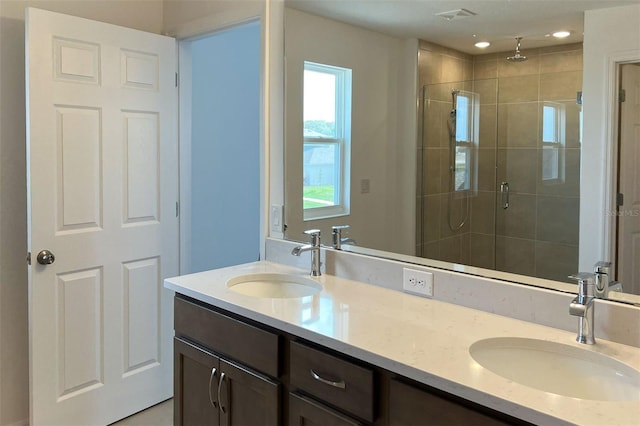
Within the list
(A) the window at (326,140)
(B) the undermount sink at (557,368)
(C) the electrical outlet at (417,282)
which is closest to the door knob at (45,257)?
(A) the window at (326,140)

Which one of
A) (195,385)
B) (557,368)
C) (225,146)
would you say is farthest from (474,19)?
(225,146)

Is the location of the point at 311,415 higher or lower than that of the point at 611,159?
lower

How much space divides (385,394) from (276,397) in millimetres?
444

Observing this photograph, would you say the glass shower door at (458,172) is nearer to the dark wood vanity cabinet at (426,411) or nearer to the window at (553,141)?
the window at (553,141)

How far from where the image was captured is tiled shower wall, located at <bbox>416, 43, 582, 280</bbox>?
5.45 feet

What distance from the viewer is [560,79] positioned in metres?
1.65

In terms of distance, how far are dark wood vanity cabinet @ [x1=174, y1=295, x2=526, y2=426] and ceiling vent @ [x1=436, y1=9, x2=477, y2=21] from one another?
1231 mm

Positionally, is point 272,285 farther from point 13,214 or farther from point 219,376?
point 13,214

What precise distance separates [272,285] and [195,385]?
51 cm

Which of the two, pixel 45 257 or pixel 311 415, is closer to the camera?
pixel 311 415

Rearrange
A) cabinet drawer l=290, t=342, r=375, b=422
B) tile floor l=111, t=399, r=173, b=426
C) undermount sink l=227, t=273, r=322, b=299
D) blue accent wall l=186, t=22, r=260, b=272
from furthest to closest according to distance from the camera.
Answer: blue accent wall l=186, t=22, r=260, b=272
tile floor l=111, t=399, r=173, b=426
undermount sink l=227, t=273, r=322, b=299
cabinet drawer l=290, t=342, r=375, b=422

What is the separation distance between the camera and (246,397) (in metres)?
1.86

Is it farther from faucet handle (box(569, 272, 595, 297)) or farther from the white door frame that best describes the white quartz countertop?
the white door frame

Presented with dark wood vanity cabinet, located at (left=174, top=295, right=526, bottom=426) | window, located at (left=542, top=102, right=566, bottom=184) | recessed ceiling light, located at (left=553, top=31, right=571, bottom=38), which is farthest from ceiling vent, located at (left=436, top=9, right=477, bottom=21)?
dark wood vanity cabinet, located at (left=174, top=295, right=526, bottom=426)
